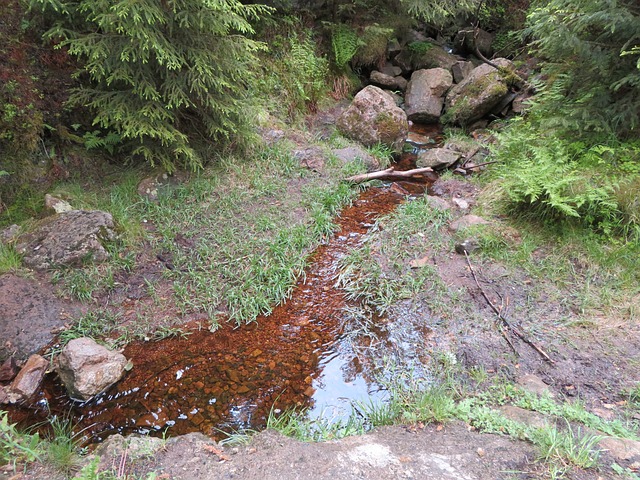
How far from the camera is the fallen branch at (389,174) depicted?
7077mm

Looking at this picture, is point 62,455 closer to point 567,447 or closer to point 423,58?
point 567,447

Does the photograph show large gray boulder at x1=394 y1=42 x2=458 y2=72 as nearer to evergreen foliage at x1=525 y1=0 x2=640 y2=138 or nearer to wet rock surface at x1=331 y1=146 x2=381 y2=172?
wet rock surface at x1=331 y1=146 x2=381 y2=172

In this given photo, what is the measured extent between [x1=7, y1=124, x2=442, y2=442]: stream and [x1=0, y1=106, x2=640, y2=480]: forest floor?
0.21 m

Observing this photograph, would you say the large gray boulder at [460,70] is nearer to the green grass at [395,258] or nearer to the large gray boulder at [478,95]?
the large gray boulder at [478,95]

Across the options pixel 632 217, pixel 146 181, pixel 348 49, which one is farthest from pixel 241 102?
pixel 632 217

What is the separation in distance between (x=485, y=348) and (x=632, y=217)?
244 centimetres

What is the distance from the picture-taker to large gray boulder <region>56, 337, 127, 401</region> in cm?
353

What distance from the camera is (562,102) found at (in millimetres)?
5562

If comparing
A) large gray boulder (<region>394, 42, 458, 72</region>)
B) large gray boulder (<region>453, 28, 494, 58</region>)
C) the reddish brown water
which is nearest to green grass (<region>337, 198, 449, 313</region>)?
the reddish brown water

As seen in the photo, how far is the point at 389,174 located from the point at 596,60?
3487 mm

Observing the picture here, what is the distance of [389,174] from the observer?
7.35m

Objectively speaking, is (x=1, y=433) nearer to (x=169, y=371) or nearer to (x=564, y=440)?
(x=169, y=371)

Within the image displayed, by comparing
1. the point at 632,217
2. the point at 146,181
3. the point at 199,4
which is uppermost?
the point at 199,4

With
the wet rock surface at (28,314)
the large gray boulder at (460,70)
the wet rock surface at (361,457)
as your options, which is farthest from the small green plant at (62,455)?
the large gray boulder at (460,70)
